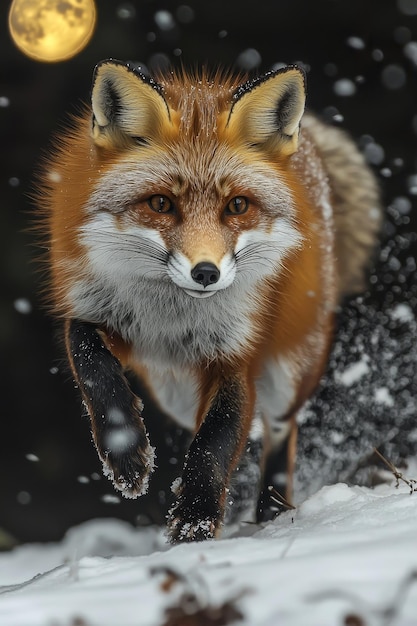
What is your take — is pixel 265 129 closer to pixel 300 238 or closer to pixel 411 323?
pixel 300 238

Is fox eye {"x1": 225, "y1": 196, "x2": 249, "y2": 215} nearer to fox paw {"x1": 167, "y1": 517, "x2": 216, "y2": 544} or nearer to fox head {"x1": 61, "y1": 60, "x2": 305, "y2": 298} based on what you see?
fox head {"x1": 61, "y1": 60, "x2": 305, "y2": 298}

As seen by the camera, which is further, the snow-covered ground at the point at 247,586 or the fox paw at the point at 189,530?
the fox paw at the point at 189,530

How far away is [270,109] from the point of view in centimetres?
288

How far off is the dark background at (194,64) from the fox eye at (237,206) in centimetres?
257

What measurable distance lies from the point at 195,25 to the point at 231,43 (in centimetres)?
28

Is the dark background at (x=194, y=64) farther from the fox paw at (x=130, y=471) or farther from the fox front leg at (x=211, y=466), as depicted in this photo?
the fox paw at (x=130, y=471)

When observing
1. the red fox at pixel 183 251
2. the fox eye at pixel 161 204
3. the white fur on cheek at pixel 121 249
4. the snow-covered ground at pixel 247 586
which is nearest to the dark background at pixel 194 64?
the red fox at pixel 183 251

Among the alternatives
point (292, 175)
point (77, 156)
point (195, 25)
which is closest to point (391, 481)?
point (292, 175)

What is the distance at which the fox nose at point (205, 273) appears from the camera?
243 centimetres

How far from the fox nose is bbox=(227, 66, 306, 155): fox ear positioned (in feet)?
2.35

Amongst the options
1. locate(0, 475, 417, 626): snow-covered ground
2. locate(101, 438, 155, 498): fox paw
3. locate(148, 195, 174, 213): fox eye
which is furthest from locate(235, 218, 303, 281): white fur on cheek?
locate(0, 475, 417, 626): snow-covered ground

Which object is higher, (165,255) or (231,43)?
(231,43)

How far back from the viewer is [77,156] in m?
3.17

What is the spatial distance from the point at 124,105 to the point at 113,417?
3.80 ft
